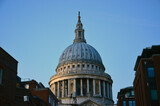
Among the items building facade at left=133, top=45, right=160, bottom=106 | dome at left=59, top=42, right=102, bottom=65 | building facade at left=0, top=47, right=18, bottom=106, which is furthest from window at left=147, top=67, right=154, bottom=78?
dome at left=59, top=42, right=102, bottom=65

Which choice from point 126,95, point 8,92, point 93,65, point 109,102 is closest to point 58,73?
point 93,65

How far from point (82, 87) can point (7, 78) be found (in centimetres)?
9230

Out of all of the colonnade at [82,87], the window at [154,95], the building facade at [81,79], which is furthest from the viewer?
the colonnade at [82,87]

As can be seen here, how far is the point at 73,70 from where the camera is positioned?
12756cm

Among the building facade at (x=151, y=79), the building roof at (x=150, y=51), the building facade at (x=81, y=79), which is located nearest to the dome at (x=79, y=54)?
the building facade at (x=81, y=79)

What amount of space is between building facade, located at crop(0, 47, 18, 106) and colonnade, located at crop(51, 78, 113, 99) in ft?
287

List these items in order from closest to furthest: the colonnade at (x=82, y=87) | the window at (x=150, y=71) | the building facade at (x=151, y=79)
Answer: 1. the building facade at (x=151, y=79)
2. the window at (x=150, y=71)
3. the colonnade at (x=82, y=87)

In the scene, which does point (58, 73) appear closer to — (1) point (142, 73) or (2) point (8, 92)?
(1) point (142, 73)

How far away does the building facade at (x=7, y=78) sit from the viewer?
29.9 meters

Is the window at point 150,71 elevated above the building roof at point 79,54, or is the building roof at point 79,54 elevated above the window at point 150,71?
the building roof at point 79,54

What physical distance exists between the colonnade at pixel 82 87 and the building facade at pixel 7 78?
8758cm

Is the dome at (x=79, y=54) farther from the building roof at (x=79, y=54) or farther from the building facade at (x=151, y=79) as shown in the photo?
the building facade at (x=151, y=79)

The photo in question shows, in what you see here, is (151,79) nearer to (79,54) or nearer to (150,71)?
(150,71)

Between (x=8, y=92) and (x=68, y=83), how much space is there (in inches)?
3658
